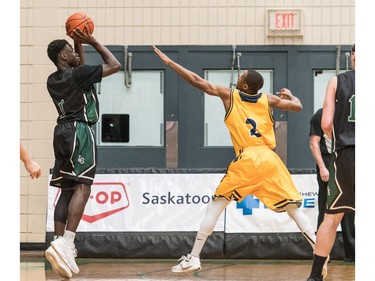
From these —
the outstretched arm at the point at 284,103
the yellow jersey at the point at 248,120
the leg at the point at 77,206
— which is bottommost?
the leg at the point at 77,206

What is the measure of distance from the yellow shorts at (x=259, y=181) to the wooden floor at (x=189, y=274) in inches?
27.0

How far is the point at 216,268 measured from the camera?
8648 millimetres

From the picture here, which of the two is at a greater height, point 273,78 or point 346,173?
point 273,78

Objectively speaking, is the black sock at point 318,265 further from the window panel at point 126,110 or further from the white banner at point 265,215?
the window panel at point 126,110

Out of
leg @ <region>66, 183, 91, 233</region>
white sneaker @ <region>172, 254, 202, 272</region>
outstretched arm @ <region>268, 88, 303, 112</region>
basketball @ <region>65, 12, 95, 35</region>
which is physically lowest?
white sneaker @ <region>172, 254, 202, 272</region>

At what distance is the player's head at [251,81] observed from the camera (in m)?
8.02

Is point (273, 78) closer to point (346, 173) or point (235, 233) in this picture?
point (235, 233)

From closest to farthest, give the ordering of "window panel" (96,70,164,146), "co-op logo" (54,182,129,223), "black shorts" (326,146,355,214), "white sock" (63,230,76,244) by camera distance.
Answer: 1. "black shorts" (326,146,355,214)
2. "white sock" (63,230,76,244)
3. "co-op logo" (54,182,129,223)
4. "window panel" (96,70,164,146)

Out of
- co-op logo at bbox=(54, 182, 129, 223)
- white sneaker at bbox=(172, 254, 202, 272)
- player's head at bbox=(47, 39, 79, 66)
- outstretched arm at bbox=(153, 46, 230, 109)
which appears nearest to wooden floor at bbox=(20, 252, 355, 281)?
white sneaker at bbox=(172, 254, 202, 272)

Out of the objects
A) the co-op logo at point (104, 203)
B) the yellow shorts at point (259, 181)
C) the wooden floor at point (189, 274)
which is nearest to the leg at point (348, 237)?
the wooden floor at point (189, 274)

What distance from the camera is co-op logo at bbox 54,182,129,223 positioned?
1016 centimetres

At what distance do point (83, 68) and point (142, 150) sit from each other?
166 inches

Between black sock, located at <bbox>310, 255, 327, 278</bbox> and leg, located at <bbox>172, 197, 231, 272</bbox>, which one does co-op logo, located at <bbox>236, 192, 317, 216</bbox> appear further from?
black sock, located at <bbox>310, 255, 327, 278</bbox>
